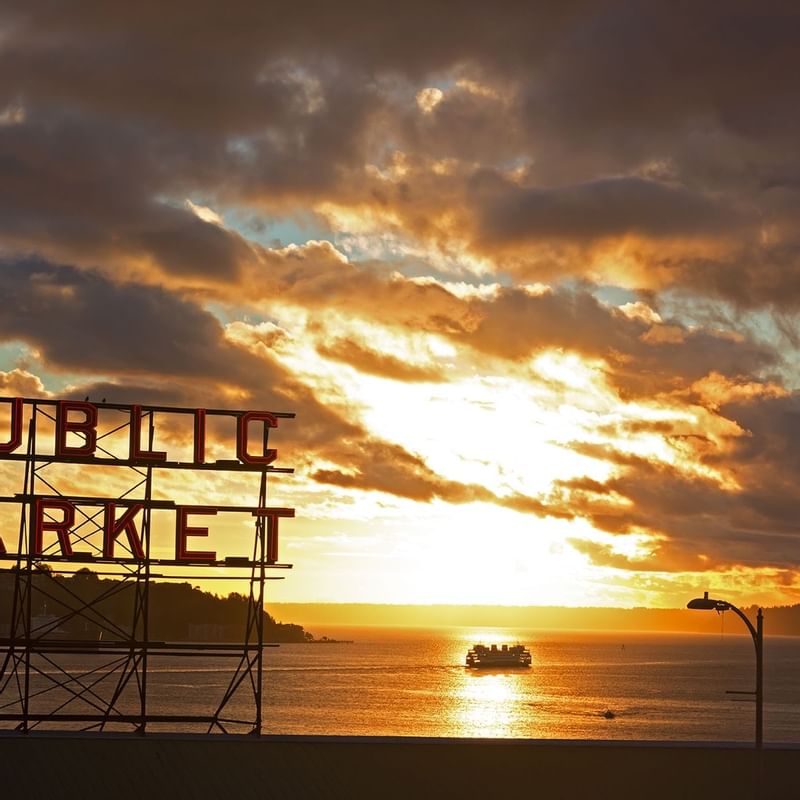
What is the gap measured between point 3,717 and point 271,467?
15.5 meters

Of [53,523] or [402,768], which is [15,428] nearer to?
[53,523]

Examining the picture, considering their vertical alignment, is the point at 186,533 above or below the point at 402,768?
above

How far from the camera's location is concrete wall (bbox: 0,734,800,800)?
4169cm

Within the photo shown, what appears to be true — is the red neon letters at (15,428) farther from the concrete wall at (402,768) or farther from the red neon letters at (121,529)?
the concrete wall at (402,768)

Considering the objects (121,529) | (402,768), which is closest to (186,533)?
(121,529)

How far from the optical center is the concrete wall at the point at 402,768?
41688 millimetres

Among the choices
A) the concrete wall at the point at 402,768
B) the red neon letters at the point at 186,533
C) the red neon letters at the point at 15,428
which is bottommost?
the concrete wall at the point at 402,768

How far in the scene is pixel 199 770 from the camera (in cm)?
4212

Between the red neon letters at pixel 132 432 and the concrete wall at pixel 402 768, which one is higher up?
the red neon letters at pixel 132 432

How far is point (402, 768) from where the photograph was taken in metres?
42.0

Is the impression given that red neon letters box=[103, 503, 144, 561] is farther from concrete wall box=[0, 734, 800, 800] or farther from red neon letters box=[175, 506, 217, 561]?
concrete wall box=[0, 734, 800, 800]

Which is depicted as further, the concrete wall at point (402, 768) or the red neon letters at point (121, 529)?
the red neon letters at point (121, 529)

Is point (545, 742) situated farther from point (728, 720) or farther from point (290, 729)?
point (728, 720)

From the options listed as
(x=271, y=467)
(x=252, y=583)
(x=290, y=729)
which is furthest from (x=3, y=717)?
(x=290, y=729)
